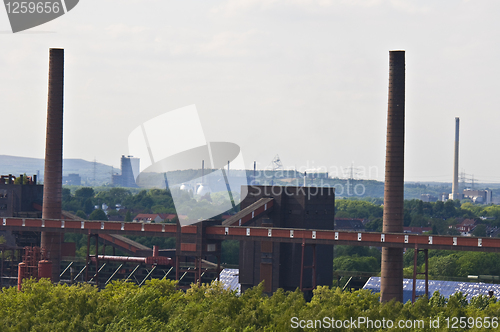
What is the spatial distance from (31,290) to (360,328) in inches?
1140

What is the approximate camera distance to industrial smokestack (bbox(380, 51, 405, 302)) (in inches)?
2884

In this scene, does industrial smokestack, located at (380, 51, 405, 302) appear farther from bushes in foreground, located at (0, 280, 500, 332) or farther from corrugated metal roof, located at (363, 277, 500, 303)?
bushes in foreground, located at (0, 280, 500, 332)

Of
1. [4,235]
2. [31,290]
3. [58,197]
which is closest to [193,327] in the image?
[31,290]

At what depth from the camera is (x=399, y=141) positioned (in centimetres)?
7400

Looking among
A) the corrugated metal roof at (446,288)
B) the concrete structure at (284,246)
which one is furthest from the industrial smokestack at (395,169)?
the concrete structure at (284,246)

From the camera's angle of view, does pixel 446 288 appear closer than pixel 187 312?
No

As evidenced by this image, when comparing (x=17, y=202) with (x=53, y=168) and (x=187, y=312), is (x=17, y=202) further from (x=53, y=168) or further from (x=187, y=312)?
(x=187, y=312)

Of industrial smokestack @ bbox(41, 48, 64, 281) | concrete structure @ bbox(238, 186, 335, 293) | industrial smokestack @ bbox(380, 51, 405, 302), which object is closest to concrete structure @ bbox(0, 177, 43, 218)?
industrial smokestack @ bbox(41, 48, 64, 281)

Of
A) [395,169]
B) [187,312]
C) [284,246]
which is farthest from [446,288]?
[187,312]

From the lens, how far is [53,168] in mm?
85500

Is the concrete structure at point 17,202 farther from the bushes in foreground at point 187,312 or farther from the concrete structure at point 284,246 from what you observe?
the bushes in foreground at point 187,312

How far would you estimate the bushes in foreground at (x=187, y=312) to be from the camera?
45594 millimetres

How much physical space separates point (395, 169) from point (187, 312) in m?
32.7

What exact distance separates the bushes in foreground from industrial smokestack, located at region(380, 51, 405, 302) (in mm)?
16446
